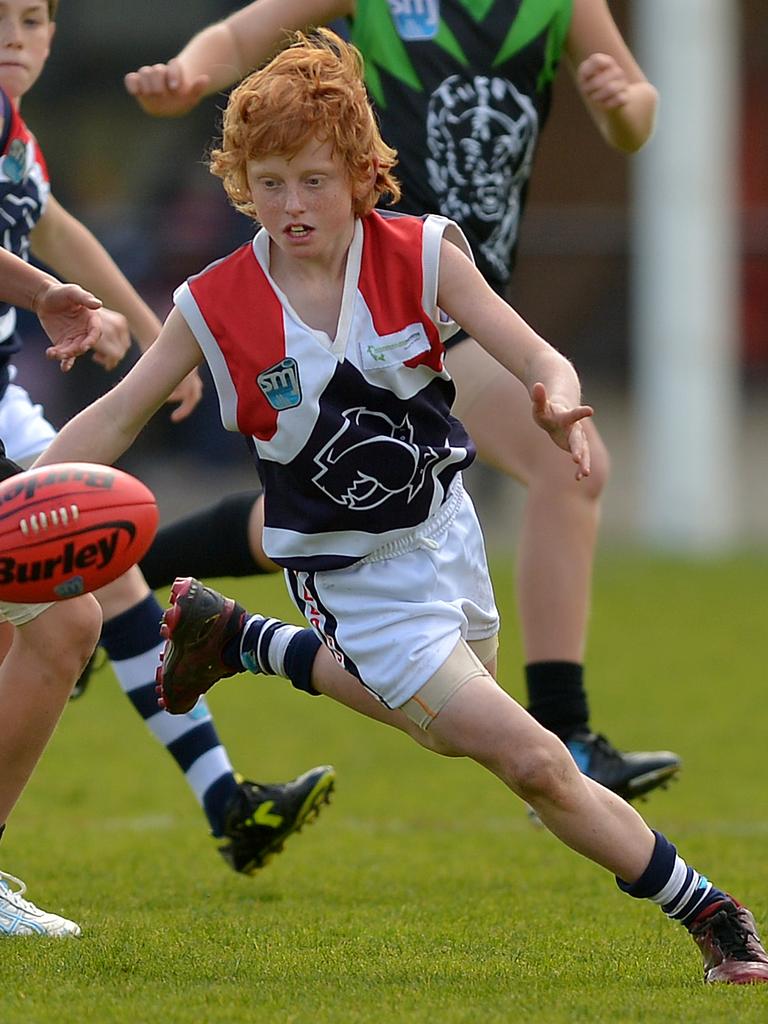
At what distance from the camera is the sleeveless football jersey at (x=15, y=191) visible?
392 cm

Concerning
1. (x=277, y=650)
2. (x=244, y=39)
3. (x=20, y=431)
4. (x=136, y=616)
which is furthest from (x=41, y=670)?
(x=244, y=39)

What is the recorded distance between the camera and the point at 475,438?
4.41 m

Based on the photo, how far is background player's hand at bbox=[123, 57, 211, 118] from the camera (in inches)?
159

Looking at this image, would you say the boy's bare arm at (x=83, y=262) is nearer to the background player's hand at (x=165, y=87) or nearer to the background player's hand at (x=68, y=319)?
the background player's hand at (x=165, y=87)

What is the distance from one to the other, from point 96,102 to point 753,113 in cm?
726

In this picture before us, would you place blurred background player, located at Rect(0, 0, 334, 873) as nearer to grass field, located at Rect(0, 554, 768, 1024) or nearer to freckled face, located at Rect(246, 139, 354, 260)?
grass field, located at Rect(0, 554, 768, 1024)

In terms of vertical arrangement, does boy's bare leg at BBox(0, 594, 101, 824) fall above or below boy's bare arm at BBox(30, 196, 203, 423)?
below

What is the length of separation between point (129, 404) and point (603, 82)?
1433 millimetres

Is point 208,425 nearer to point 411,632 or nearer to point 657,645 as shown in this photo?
point 657,645

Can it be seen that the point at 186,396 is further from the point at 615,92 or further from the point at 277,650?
the point at 615,92

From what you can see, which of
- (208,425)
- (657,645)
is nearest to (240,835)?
(657,645)

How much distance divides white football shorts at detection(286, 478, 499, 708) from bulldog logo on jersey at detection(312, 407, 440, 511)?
10 cm

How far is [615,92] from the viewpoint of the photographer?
4.15 meters

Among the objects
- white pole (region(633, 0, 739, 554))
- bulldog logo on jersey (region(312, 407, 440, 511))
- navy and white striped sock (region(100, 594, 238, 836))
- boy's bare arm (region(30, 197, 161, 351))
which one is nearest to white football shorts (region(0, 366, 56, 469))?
boy's bare arm (region(30, 197, 161, 351))
